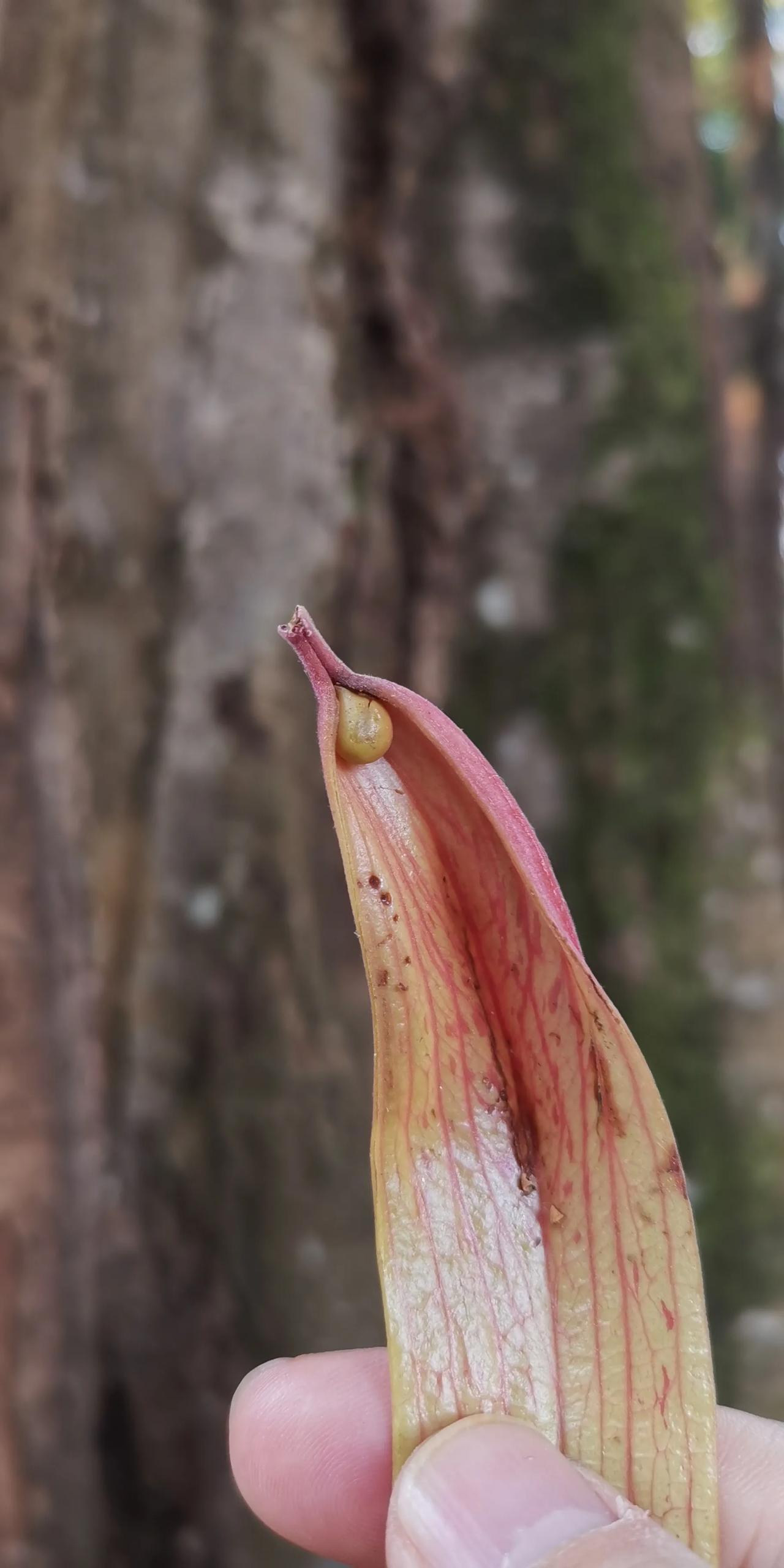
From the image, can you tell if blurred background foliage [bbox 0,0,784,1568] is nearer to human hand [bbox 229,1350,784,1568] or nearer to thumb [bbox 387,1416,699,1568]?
human hand [bbox 229,1350,784,1568]

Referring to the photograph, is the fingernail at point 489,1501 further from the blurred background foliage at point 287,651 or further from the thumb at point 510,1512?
the blurred background foliage at point 287,651

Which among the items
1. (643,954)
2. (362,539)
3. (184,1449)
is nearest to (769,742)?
(643,954)

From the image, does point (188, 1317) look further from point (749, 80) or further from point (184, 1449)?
point (749, 80)

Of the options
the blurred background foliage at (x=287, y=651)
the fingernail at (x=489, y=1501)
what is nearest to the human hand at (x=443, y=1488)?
the fingernail at (x=489, y=1501)

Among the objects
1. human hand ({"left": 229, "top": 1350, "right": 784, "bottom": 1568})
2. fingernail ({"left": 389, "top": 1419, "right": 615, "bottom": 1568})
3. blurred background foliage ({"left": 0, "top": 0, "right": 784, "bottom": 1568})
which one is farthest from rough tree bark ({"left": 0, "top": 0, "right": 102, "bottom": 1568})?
fingernail ({"left": 389, "top": 1419, "right": 615, "bottom": 1568})

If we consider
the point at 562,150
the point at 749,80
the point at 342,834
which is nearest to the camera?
the point at 342,834

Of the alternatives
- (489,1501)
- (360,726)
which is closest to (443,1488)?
(489,1501)
